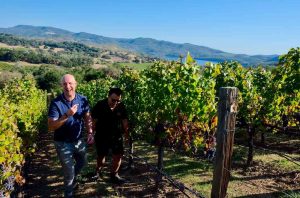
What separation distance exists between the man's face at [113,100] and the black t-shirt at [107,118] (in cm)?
7

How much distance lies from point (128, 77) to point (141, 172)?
291 centimetres

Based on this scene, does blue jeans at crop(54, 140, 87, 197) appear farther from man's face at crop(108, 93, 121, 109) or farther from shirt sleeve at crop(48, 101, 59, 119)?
man's face at crop(108, 93, 121, 109)

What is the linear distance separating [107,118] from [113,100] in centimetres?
45

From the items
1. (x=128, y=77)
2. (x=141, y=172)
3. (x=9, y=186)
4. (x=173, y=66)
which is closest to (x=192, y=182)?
(x=141, y=172)

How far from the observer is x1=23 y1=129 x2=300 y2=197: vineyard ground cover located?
789 centimetres

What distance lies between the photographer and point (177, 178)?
9.20 meters

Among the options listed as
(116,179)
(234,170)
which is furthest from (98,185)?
(234,170)

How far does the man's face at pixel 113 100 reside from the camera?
23.5 ft

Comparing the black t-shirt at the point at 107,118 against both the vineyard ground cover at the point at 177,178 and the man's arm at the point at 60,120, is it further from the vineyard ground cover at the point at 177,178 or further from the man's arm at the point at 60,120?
the man's arm at the point at 60,120

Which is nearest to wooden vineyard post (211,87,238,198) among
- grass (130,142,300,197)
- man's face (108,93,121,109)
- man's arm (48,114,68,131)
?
man's arm (48,114,68,131)

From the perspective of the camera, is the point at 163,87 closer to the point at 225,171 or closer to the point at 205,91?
the point at 205,91

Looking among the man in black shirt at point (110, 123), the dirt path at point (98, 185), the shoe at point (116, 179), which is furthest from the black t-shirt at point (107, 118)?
the dirt path at point (98, 185)

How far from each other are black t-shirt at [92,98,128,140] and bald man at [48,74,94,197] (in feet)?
3.12

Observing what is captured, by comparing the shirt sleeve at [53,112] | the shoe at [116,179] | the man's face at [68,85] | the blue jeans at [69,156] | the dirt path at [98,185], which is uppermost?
the man's face at [68,85]
